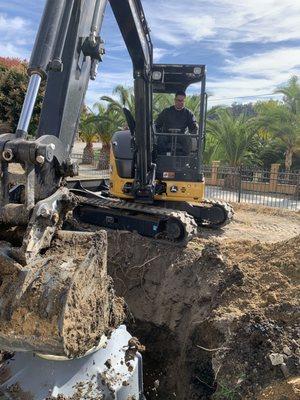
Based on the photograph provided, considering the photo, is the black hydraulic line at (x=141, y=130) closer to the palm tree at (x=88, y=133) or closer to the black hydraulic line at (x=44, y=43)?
the black hydraulic line at (x=44, y=43)

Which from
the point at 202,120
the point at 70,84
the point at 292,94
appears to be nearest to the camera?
the point at 70,84

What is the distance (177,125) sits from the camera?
7758mm

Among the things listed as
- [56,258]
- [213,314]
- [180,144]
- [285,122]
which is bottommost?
[213,314]

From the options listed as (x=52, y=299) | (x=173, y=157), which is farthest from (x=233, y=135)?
(x=52, y=299)

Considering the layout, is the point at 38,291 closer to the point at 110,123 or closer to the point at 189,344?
the point at 189,344

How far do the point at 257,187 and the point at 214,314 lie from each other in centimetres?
1220

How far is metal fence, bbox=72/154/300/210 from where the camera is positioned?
15.9 metres

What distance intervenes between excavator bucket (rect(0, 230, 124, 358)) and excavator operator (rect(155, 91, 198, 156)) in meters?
4.44

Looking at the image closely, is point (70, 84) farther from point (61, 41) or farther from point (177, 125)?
point (177, 125)

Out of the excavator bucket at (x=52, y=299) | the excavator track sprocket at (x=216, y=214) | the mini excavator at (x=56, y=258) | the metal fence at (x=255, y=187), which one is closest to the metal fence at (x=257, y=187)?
the metal fence at (x=255, y=187)

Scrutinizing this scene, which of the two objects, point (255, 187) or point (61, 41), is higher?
point (61, 41)

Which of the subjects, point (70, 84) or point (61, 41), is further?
point (70, 84)

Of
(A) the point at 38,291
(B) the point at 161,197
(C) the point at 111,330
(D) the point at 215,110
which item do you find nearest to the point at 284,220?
(B) the point at 161,197

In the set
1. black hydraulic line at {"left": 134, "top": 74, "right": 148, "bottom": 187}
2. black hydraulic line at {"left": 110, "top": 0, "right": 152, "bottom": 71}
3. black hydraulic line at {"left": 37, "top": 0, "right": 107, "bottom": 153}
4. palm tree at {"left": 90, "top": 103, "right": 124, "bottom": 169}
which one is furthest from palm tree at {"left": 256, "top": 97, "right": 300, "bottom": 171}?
black hydraulic line at {"left": 37, "top": 0, "right": 107, "bottom": 153}
